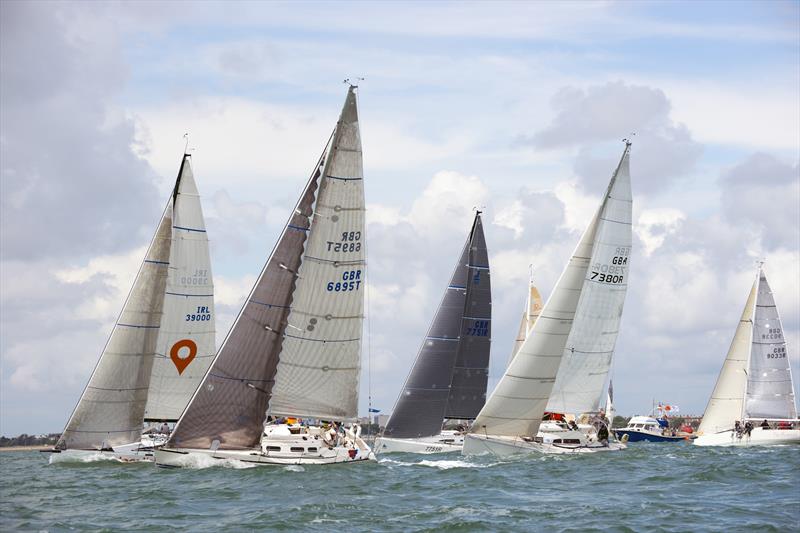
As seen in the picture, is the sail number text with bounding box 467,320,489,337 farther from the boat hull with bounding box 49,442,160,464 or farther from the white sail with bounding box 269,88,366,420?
the white sail with bounding box 269,88,366,420

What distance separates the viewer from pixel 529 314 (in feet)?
218

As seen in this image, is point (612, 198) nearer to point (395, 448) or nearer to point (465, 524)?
point (395, 448)

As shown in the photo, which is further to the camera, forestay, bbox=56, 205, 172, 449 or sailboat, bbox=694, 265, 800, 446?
sailboat, bbox=694, 265, 800, 446

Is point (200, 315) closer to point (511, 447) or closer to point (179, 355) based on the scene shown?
point (179, 355)

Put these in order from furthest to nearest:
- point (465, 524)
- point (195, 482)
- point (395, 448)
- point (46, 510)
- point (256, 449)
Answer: point (395, 448) < point (256, 449) < point (195, 482) < point (46, 510) < point (465, 524)

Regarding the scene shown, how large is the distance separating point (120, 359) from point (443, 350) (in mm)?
19169

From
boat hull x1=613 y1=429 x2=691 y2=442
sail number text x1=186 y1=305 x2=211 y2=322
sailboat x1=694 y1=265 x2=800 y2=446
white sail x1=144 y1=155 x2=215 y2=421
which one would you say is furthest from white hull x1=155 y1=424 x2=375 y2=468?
boat hull x1=613 y1=429 x2=691 y2=442

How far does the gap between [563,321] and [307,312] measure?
1473 centimetres

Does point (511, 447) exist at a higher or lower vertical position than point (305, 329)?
lower

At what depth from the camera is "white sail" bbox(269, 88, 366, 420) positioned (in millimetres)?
A: 38375

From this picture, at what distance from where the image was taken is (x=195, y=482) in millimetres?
33781

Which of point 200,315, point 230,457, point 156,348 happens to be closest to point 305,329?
point 230,457

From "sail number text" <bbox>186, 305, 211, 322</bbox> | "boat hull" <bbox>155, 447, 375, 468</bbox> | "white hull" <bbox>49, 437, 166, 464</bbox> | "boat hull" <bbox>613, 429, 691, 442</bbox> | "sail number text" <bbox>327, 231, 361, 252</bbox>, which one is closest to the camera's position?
"boat hull" <bbox>155, 447, 375, 468</bbox>

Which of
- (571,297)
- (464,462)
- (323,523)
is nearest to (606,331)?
(571,297)
